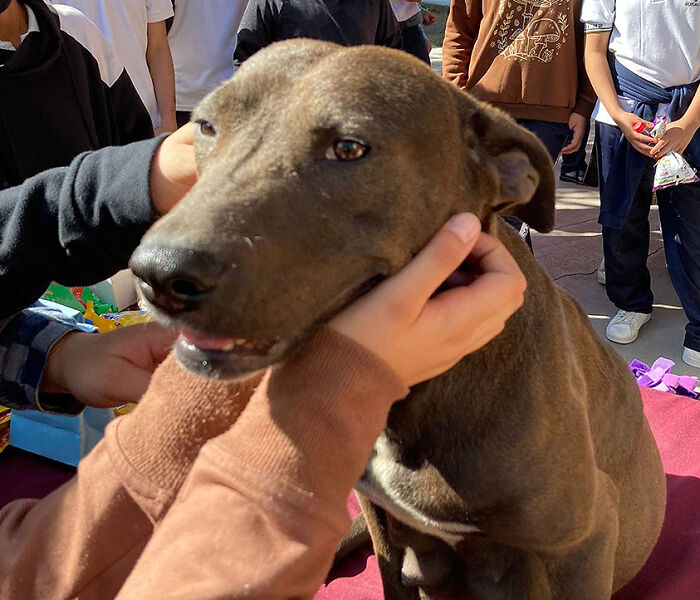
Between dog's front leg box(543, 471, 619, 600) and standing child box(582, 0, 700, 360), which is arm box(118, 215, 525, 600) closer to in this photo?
dog's front leg box(543, 471, 619, 600)

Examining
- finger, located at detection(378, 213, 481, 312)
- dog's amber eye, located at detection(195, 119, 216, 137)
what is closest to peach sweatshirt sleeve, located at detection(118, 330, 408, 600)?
finger, located at detection(378, 213, 481, 312)

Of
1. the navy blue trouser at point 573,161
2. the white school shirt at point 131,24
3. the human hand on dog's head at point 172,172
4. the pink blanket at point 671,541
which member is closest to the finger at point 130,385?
the human hand on dog's head at point 172,172

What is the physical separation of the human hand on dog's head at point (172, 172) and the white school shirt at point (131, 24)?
2.64 m

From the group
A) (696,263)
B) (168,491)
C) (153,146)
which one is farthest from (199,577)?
(696,263)

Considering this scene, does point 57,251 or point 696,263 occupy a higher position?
point 57,251

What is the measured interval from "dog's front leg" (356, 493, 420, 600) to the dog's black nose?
1349 millimetres

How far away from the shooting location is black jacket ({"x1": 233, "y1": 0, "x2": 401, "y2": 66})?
5078mm

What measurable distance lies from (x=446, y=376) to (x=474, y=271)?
0.98 feet

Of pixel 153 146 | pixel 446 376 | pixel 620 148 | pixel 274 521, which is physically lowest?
pixel 620 148

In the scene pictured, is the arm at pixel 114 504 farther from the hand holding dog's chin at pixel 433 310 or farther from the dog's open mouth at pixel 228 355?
the hand holding dog's chin at pixel 433 310

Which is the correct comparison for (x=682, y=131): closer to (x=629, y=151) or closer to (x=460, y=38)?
(x=629, y=151)

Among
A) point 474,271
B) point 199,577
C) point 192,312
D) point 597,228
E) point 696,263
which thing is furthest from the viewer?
point 597,228

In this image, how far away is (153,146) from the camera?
Answer: 7.37 feet

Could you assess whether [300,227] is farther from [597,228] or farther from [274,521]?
[597,228]
